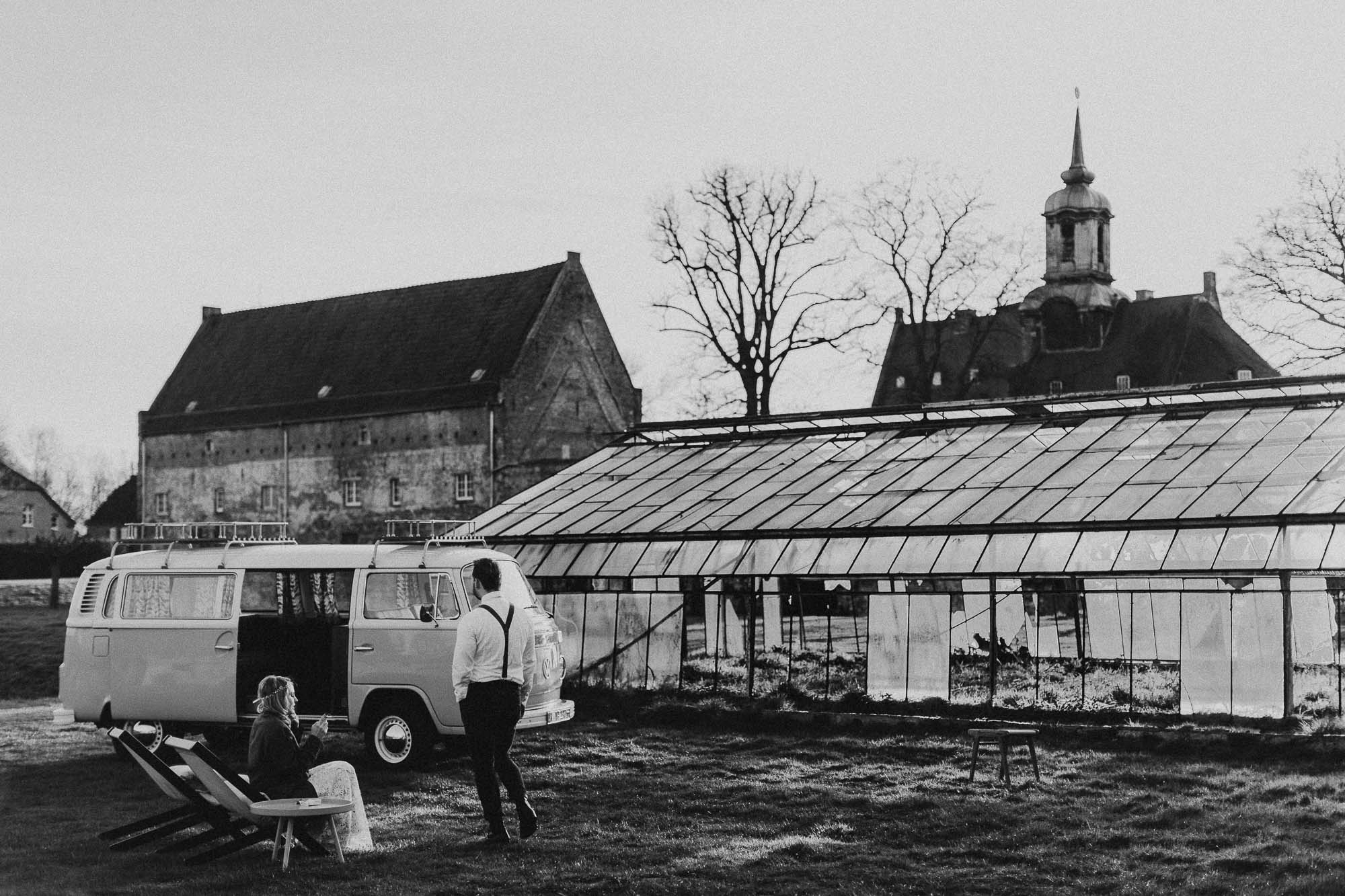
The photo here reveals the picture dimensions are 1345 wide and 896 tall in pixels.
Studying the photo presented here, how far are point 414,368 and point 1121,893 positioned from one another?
1816 inches

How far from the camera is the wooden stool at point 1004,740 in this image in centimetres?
1527

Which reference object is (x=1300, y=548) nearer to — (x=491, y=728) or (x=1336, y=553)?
(x=1336, y=553)

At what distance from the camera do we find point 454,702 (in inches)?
656

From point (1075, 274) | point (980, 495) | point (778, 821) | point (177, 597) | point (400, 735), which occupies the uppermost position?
point (1075, 274)

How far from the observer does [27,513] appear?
258 ft

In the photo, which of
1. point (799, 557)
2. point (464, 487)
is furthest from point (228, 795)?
point (464, 487)

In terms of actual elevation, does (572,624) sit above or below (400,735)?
above

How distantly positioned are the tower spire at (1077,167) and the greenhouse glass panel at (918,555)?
52818mm

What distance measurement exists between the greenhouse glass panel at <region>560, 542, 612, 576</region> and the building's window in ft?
88.6

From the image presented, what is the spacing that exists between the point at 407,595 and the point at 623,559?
7.36m

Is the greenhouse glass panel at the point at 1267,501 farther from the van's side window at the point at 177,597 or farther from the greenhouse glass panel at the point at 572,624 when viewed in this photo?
the van's side window at the point at 177,597

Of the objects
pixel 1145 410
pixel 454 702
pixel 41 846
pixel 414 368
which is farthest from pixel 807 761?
pixel 414 368

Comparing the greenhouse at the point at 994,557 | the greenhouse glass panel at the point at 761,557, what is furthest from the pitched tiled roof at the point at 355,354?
the greenhouse glass panel at the point at 761,557

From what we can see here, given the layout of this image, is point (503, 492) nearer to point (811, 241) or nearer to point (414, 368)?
point (414, 368)
